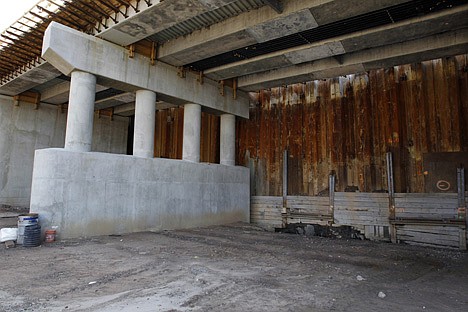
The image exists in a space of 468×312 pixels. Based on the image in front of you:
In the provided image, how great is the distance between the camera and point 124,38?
9344 millimetres

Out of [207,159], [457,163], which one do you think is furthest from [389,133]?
[207,159]

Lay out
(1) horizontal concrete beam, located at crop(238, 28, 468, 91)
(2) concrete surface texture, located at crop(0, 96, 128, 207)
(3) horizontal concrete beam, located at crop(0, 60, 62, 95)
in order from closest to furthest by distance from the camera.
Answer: (1) horizontal concrete beam, located at crop(238, 28, 468, 91)
(3) horizontal concrete beam, located at crop(0, 60, 62, 95)
(2) concrete surface texture, located at crop(0, 96, 128, 207)

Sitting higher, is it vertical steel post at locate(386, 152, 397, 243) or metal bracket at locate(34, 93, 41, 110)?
metal bracket at locate(34, 93, 41, 110)

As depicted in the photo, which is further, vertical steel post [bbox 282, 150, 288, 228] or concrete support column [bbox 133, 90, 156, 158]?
vertical steel post [bbox 282, 150, 288, 228]

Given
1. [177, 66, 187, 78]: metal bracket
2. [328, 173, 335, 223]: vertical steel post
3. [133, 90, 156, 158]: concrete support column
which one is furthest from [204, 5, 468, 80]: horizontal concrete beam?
[328, 173, 335, 223]: vertical steel post

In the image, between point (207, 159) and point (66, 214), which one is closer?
point (66, 214)

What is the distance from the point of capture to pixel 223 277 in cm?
477

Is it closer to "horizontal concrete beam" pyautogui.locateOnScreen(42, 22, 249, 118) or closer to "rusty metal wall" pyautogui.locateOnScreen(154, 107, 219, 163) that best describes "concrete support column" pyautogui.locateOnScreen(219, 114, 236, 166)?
"horizontal concrete beam" pyautogui.locateOnScreen(42, 22, 249, 118)

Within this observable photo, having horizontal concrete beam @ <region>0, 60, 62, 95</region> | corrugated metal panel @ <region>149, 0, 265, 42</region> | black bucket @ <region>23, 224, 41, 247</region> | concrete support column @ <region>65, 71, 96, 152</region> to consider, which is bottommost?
black bucket @ <region>23, 224, 41, 247</region>

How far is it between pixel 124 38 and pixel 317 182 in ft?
28.3

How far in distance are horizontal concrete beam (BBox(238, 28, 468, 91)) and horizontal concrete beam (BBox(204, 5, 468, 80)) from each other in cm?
50

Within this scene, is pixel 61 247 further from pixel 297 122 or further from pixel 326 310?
pixel 297 122

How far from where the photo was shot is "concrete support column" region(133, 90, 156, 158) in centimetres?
1006

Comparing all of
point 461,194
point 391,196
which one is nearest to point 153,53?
point 391,196
